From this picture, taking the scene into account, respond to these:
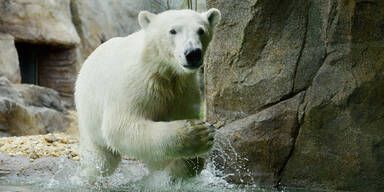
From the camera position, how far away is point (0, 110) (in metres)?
8.05

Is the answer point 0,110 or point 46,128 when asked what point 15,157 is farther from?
point 46,128

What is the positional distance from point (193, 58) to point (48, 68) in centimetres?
998

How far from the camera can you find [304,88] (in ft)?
15.4

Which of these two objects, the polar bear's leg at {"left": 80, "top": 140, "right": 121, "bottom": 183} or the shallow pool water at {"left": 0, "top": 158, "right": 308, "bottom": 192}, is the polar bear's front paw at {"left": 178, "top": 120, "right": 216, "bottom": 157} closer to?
the shallow pool water at {"left": 0, "top": 158, "right": 308, "bottom": 192}

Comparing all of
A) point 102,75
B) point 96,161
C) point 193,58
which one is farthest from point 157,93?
point 96,161

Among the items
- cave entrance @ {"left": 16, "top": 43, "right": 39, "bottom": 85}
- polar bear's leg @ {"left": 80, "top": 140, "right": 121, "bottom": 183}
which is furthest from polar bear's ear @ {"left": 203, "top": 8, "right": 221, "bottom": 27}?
cave entrance @ {"left": 16, "top": 43, "right": 39, "bottom": 85}

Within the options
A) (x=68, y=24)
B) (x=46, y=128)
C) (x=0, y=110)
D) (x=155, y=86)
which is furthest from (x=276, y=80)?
(x=68, y=24)

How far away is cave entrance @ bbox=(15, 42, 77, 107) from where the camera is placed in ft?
40.9

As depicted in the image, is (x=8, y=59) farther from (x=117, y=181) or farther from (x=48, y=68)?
(x=117, y=181)

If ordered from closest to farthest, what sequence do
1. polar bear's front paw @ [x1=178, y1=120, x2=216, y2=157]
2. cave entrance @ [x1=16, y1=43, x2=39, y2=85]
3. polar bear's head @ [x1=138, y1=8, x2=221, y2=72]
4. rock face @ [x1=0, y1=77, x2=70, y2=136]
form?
polar bear's front paw @ [x1=178, y1=120, x2=216, y2=157] < polar bear's head @ [x1=138, y1=8, x2=221, y2=72] < rock face @ [x1=0, y1=77, x2=70, y2=136] < cave entrance @ [x1=16, y1=43, x2=39, y2=85]

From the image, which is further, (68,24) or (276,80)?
(68,24)

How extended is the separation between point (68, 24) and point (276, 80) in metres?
8.92

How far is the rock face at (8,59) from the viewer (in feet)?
34.0

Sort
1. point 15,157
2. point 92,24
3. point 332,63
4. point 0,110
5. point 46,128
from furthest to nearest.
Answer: point 92,24 → point 46,128 → point 0,110 → point 15,157 → point 332,63
